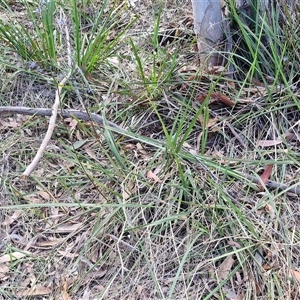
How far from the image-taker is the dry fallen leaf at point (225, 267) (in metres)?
1.68

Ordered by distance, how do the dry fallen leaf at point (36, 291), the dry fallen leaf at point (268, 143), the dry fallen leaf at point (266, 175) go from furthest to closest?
the dry fallen leaf at point (268, 143), the dry fallen leaf at point (266, 175), the dry fallen leaf at point (36, 291)

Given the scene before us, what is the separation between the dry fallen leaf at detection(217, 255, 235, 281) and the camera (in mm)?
1679

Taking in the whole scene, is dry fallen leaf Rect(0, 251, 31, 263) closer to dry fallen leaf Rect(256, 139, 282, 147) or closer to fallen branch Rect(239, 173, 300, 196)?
fallen branch Rect(239, 173, 300, 196)

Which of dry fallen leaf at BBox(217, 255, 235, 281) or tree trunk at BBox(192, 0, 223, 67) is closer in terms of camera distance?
dry fallen leaf at BBox(217, 255, 235, 281)

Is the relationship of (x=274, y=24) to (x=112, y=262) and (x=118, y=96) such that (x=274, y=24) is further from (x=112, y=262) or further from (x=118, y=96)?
(x=112, y=262)

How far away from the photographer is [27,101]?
7.54ft

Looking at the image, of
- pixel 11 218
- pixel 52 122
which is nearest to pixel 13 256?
pixel 11 218

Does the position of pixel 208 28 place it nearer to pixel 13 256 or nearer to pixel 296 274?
pixel 296 274

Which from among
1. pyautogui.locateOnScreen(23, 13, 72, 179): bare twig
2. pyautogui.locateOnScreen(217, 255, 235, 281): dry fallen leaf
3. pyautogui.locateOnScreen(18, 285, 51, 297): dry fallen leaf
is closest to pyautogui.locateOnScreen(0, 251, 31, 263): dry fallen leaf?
pyautogui.locateOnScreen(18, 285, 51, 297): dry fallen leaf

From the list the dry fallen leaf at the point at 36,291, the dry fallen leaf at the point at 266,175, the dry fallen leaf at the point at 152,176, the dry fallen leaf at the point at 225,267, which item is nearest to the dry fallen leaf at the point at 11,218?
the dry fallen leaf at the point at 36,291

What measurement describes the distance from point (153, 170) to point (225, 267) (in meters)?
0.47

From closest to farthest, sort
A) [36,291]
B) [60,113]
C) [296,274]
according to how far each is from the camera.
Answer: [296,274]
[36,291]
[60,113]

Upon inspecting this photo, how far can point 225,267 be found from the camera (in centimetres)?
169

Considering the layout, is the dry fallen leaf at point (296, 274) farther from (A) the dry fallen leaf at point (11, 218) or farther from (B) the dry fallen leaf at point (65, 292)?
(A) the dry fallen leaf at point (11, 218)
